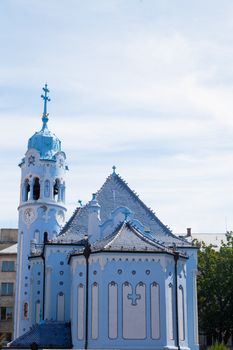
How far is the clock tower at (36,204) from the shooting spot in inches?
1957

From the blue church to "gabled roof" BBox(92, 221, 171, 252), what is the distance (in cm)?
7

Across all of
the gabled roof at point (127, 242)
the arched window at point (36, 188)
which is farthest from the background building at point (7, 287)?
the gabled roof at point (127, 242)

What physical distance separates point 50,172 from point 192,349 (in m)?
19.0

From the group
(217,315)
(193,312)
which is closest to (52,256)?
(193,312)

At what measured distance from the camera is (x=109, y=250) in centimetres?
3859

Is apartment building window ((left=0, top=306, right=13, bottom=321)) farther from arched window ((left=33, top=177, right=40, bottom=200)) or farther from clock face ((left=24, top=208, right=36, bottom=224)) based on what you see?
arched window ((left=33, top=177, right=40, bottom=200))

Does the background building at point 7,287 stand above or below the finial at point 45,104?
below

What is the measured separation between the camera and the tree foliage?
190ft

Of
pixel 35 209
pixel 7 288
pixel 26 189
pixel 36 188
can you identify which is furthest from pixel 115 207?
pixel 7 288

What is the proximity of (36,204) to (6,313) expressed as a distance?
23.9m

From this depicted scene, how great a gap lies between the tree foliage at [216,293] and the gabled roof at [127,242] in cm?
1932

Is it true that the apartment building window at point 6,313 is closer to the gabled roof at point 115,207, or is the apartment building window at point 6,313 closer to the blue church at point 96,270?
the blue church at point 96,270

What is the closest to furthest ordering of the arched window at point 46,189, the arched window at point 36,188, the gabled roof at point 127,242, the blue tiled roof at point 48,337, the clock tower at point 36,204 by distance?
1. the gabled roof at point 127,242
2. the blue tiled roof at point 48,337
3. the clock tower at point 36,204
4. the arched window at point 46,189
5. the arched window at point 36,188

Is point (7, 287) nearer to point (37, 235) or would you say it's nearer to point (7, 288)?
point (7, 288)
